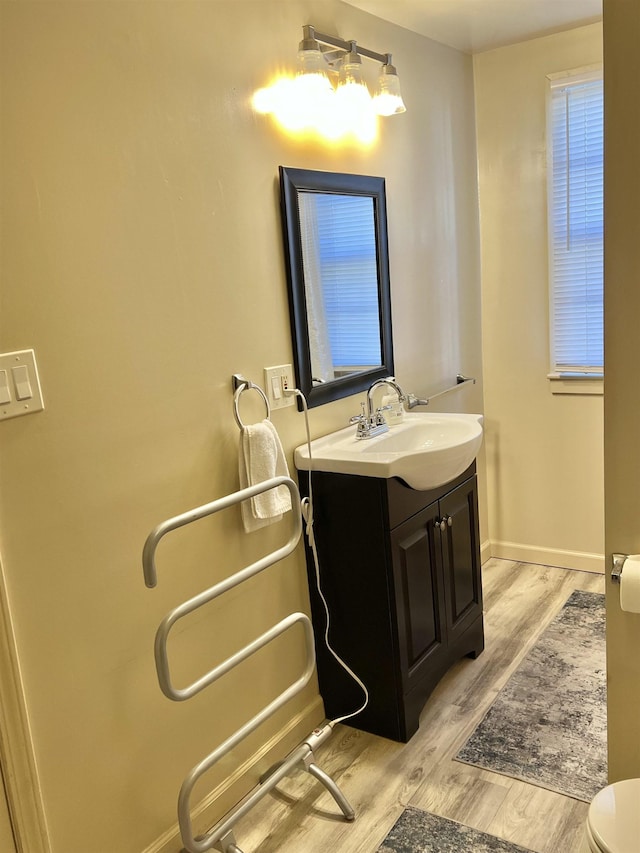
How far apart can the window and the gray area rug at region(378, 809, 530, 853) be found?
189 centimetres

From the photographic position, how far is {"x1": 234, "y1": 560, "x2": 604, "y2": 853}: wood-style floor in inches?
73.2

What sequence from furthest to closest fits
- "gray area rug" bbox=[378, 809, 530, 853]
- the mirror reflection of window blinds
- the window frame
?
the window frame, the mirror reflection of window blinds, "gray area rug" bbox=[378, 809, 530, 853]

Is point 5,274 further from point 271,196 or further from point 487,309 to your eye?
point 487,309

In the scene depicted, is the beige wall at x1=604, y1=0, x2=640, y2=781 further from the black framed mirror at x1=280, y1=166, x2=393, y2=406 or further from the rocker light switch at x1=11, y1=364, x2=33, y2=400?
the rocker light switch at x1=11, y1=364, x2=33, y2=400

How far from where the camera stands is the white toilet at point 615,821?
4.06ft

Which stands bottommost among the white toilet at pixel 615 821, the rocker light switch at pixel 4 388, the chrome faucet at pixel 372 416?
the white toilet at pixel 615 821

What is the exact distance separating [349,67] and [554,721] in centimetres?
220

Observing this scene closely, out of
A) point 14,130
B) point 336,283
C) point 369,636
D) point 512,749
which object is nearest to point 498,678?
point 512,749

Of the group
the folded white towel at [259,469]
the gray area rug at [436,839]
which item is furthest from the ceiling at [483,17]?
the gray area rug at [436,839]

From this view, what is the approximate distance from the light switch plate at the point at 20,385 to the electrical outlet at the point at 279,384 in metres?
0.76

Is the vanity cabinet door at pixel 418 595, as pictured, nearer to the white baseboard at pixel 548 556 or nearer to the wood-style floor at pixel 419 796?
the wood-style floor at pixel 419 796

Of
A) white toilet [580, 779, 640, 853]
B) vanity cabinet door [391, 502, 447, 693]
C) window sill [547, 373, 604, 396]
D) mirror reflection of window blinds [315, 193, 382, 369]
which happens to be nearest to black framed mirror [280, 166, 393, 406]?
mirror reflection of window blinds [315, 193, 382, 369]

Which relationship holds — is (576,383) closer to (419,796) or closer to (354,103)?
(354,103)

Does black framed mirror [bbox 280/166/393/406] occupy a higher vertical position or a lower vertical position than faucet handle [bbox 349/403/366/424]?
higher
